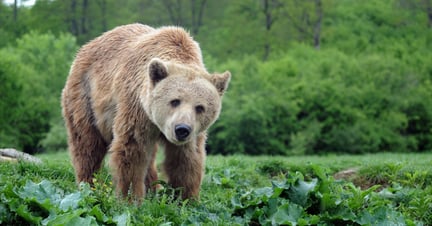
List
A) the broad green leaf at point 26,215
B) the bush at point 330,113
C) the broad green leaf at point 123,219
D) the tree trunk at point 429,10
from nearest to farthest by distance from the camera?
the broad green leaf at point 26,215
the broad green leaf at point 123,219
the bush at point 330,113
the tree trunk at point 429,10

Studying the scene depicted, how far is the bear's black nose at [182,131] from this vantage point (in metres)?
5.91

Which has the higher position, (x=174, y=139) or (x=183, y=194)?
(x=174, y=139)

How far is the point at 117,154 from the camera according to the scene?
649 centimetres

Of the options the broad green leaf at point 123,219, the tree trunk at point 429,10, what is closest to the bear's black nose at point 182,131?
the broad green leaf at point 123,219

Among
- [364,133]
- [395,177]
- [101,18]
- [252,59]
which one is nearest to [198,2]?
[101,18]

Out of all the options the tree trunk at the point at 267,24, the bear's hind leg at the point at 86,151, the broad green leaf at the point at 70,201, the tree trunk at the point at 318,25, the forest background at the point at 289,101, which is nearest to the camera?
the broad green leaf at the point at 70,201

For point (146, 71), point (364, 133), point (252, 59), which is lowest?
point (364, 133)

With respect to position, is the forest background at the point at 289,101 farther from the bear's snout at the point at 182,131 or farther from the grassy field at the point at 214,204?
the bear's snout at the point at 182,131

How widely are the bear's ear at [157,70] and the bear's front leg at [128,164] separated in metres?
0.65

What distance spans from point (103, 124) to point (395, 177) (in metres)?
3.92

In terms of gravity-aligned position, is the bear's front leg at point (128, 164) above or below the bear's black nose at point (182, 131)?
below

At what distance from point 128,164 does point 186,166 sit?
0.58 m

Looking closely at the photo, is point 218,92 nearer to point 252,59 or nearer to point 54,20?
point 252,59

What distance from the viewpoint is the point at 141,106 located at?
6500 millimetres
